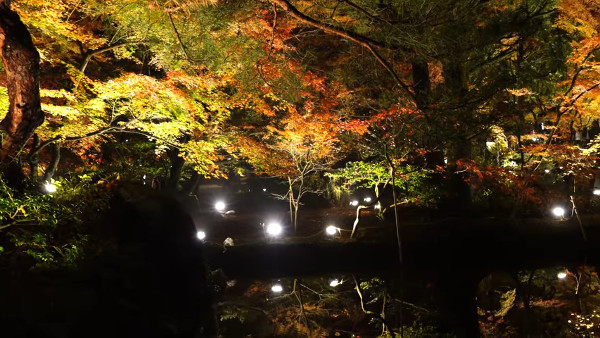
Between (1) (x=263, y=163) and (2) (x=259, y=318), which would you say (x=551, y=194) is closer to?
(1) (x=263, y=163)

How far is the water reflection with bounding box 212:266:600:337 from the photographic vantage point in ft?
22.1

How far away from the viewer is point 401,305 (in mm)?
8164

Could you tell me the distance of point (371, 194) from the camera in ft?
63.9

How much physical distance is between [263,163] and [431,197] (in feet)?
20.1

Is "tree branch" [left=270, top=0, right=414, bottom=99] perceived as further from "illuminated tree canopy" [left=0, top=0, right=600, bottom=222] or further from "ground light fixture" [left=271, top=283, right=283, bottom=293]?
"ground light fixture" [left=271, top=283, right=283, bottom=293]

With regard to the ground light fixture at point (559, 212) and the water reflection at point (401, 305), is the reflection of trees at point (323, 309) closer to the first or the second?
the water reflection at point (401, 305)

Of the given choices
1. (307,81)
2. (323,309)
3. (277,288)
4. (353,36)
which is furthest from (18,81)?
(307,81)

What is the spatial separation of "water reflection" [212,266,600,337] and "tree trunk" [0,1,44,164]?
514 cm

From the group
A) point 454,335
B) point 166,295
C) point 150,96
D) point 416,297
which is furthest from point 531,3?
point 166,295

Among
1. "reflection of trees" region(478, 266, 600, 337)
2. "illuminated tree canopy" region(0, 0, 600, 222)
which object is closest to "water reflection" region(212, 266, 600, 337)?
"reflection of trees" region(478, 266, 600, 337)

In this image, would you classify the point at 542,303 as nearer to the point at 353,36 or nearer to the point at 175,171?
the point at 353,36

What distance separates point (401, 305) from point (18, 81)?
8685mm

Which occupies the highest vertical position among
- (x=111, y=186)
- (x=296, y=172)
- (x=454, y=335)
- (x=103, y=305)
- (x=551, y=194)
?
(x=296, y=172)

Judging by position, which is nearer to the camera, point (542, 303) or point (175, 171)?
point (542, 303)
